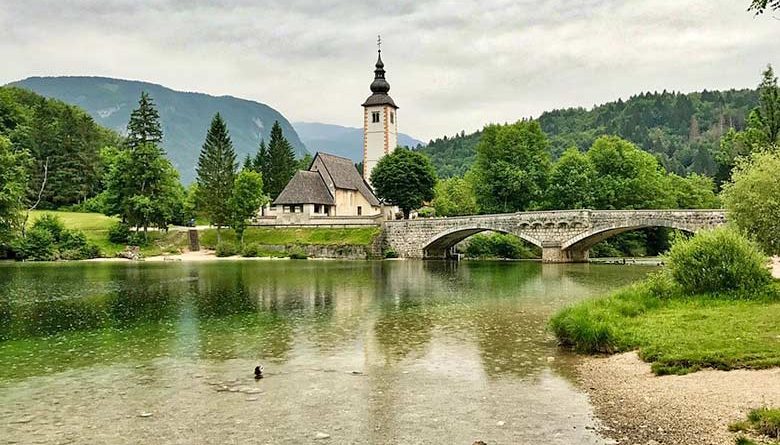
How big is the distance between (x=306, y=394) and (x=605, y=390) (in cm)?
596

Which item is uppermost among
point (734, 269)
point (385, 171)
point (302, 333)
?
point (385, 171)

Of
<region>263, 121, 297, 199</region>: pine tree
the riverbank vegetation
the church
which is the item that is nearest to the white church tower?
the church

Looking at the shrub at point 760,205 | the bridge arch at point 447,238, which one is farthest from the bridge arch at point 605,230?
the shrub at point 760,205

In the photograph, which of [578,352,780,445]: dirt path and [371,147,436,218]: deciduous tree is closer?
[578,352,780,445]: dirt path

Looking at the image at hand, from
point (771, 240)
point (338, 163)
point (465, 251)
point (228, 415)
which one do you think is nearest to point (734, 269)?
point (771, 240)

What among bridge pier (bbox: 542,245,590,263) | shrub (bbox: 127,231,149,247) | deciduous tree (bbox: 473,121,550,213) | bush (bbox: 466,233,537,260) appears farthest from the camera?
deciduous tree (bbox: 473,121,550,213)

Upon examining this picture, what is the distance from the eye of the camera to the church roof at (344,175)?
83250 millimetres

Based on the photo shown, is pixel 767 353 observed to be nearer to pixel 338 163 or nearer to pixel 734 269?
pixel 734 269

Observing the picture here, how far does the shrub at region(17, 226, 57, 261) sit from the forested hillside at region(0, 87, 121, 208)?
2249 cm

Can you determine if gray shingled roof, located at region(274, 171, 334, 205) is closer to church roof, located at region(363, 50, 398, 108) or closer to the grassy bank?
the grassy bank

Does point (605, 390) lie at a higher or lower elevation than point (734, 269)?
lower

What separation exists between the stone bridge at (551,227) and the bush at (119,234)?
28.3 meters

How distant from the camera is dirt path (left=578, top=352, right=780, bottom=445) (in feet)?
31.9

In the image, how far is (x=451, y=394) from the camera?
1298 centimetres
